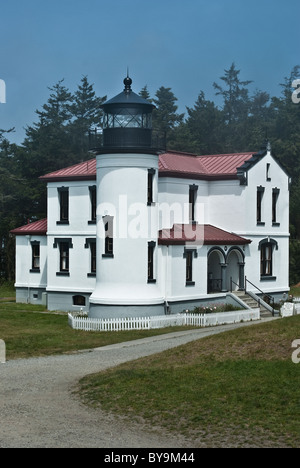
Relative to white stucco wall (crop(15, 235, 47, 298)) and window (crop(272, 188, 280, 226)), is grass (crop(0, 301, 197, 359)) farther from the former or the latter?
window (crop(272, 188, 280, 226))

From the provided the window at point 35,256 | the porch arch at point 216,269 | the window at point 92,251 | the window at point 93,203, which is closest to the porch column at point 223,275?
the porch arch at point 216,269

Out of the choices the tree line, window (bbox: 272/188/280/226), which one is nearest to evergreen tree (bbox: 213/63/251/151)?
the tree line

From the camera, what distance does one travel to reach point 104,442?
1580 centimetres

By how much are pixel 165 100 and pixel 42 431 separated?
289 feet

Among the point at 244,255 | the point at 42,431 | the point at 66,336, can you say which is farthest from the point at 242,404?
the point at 244,255

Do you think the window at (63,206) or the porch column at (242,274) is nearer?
the porch column at (242,274)

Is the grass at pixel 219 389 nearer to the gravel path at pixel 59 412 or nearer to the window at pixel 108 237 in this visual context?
the gravel path at pixel 59 412

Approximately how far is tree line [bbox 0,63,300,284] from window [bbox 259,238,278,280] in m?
15.4

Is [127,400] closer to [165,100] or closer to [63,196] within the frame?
[63,196]

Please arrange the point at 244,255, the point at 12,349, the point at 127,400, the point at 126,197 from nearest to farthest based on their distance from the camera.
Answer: the point at 127,400 < the point at 12,349 < the point at 126,197 < the point at 244,255

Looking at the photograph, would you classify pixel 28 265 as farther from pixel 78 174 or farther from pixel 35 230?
pixel 78 174

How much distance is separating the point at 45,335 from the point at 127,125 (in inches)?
421

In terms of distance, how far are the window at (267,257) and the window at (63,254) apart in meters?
10.6

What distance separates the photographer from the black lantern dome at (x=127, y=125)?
3725 centimetres
